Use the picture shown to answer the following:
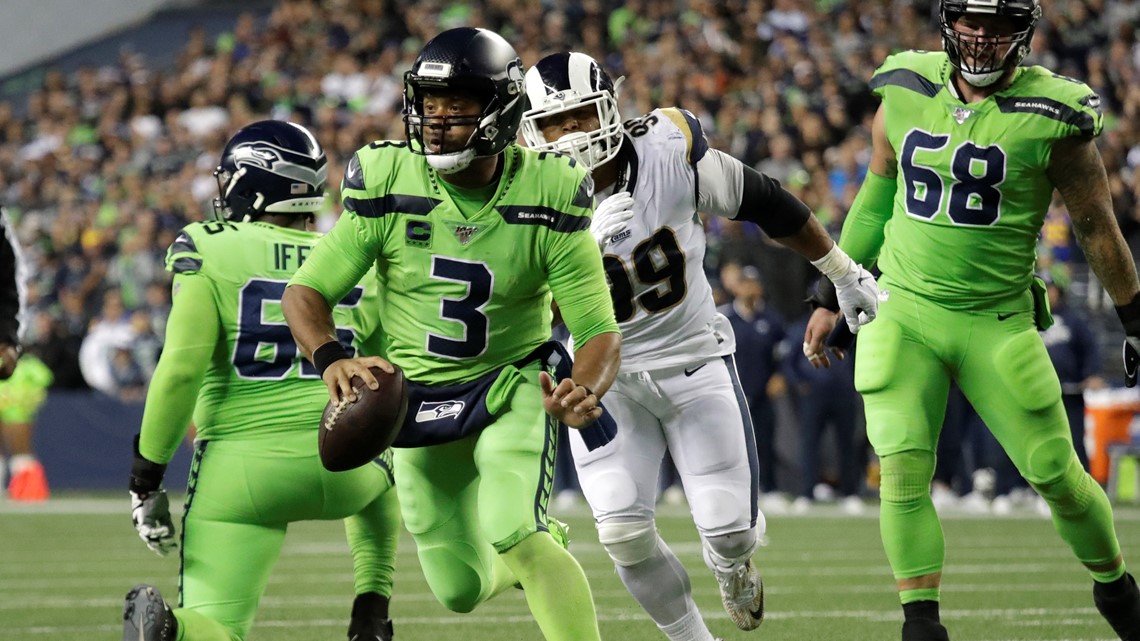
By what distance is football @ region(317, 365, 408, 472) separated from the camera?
12.0 feet

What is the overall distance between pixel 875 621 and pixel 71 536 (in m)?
6.07

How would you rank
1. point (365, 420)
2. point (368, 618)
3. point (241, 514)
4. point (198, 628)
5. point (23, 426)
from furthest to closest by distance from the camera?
point (23, 426)
point (368, 618)
point (241, 514)
point (198, 628)
point (365, 420)

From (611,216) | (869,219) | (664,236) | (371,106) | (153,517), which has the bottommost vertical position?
(371,106)

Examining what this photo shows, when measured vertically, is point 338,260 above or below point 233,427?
above

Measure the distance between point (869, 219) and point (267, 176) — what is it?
1.81m

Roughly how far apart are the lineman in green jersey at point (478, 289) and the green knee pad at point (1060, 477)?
1.48 metres

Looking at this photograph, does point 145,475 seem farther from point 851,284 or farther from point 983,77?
point 983,77

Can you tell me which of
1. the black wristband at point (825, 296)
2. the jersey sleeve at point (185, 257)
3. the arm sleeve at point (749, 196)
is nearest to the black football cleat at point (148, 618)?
the jersey sleeve at point (185, 257)

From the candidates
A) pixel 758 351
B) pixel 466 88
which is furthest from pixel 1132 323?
pixel 758 351

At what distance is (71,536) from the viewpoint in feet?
33.6

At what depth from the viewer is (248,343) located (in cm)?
422

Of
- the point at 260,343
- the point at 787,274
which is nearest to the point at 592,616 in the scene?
the point at 260,343

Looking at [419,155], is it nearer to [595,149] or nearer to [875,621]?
[595,149]

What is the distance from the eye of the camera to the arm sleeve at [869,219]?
195 inches
